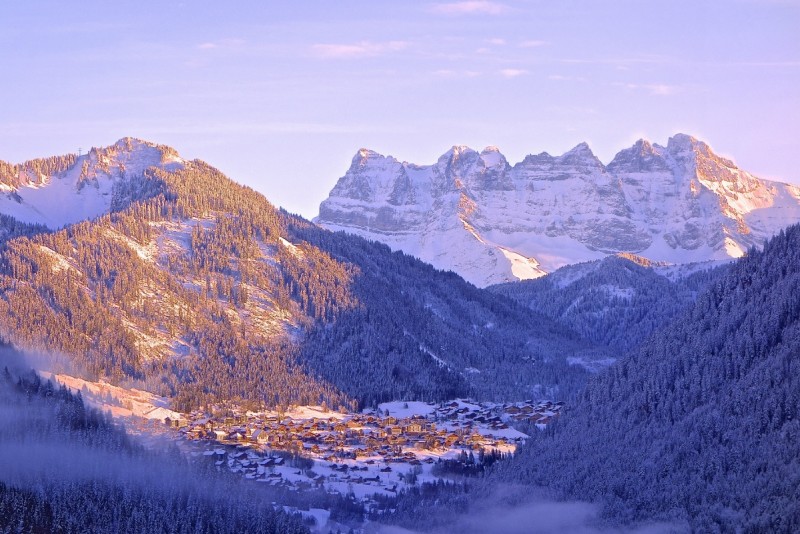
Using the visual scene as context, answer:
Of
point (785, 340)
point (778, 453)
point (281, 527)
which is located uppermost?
point (785, 340)

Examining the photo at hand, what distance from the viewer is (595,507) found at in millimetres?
192000

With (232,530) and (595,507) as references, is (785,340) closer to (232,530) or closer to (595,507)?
(595,507)

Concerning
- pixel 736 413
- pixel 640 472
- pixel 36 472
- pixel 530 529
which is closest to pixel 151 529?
pixel 36 472

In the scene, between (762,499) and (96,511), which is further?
(96,511)

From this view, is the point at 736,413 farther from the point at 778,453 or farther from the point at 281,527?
the point at 281,527

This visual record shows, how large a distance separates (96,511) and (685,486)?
→ 6888 cm

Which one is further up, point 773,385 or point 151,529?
point 773,385

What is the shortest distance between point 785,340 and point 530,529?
3995 cm

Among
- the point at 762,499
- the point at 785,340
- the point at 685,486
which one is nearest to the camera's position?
the point at 762,499

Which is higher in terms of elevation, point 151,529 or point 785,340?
point 785,340

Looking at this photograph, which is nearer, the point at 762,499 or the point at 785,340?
the point at 762,499

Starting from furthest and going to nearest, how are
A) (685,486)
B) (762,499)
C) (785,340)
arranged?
(785,340), (685,486), (762,499)

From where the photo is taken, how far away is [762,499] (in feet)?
565

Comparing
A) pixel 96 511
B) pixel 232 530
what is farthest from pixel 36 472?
pixel 232 530
